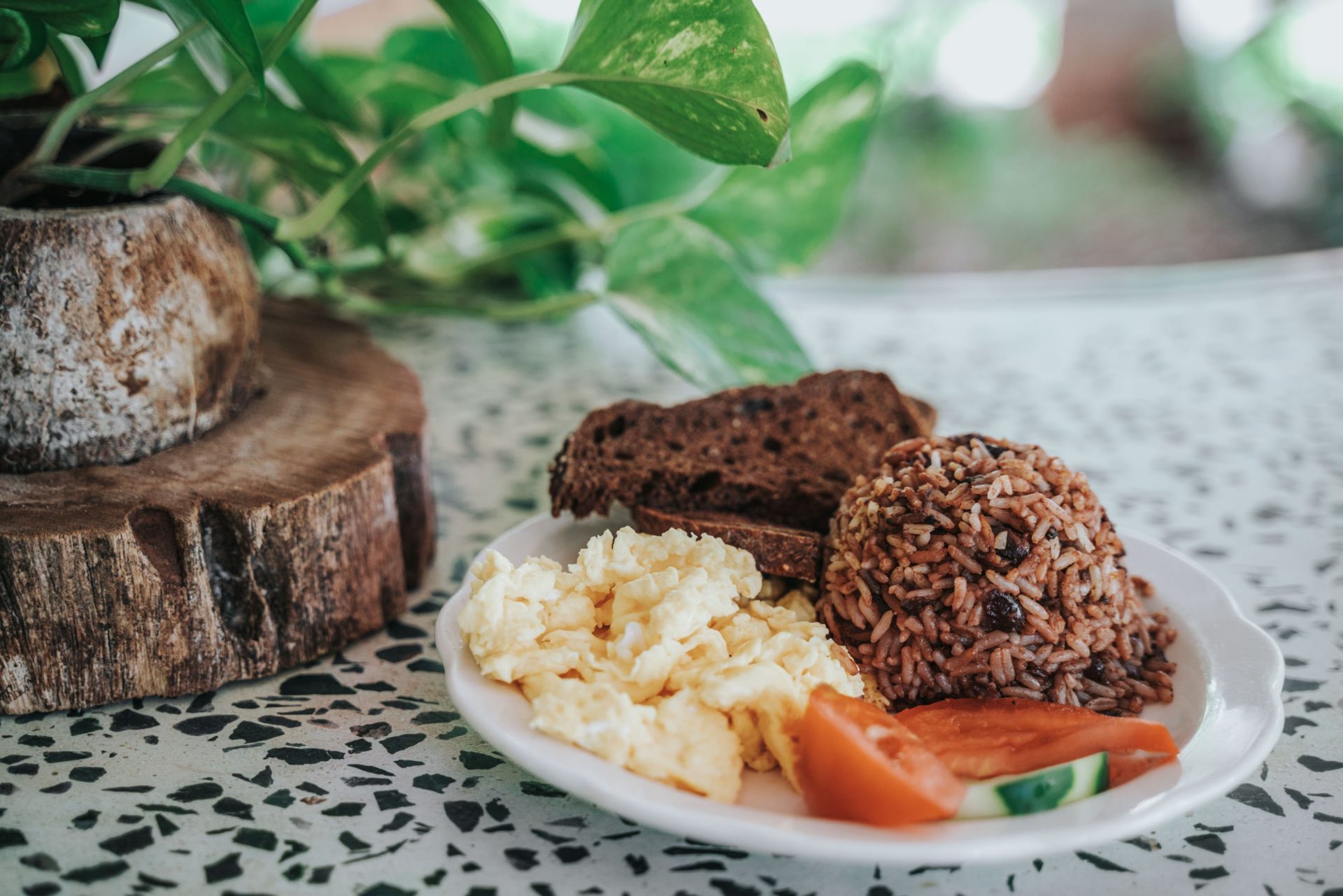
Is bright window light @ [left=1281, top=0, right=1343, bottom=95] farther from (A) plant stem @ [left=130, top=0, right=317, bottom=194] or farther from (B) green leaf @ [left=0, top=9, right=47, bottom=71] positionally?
(B) green leaf @ [left=0, top=9, right=47, bottom=71]

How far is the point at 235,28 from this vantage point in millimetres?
1033

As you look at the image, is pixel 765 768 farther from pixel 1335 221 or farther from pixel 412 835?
pixel 1335 221

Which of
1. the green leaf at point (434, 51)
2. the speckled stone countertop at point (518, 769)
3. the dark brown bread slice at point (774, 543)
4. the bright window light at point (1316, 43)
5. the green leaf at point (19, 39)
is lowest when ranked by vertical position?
the speckled stone countertop at point (518, 769)

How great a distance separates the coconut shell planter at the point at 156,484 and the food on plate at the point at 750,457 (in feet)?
0.77

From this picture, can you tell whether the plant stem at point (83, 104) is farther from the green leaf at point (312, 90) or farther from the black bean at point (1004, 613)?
the black bean at point (1004, 613)

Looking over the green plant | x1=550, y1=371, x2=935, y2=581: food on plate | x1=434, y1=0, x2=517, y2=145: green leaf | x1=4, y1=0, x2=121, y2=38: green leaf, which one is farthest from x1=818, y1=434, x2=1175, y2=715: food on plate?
x1=4, y1=0, x2=121, y2=38: green leaf

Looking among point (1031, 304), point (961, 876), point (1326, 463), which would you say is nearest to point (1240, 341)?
point (1031, 304)

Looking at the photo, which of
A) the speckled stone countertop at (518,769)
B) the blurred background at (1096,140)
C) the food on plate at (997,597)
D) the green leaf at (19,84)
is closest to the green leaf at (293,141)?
the green leaf at (19,84)

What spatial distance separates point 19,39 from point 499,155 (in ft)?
2.98

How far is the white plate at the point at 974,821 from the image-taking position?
0.71 m

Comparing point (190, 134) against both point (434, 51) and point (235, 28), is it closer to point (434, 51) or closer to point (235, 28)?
point (235, 28)

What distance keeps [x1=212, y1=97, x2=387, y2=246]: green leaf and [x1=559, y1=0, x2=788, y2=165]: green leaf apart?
1.29ft

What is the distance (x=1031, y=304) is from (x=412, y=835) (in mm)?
2075

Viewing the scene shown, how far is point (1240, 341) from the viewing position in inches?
87.0
